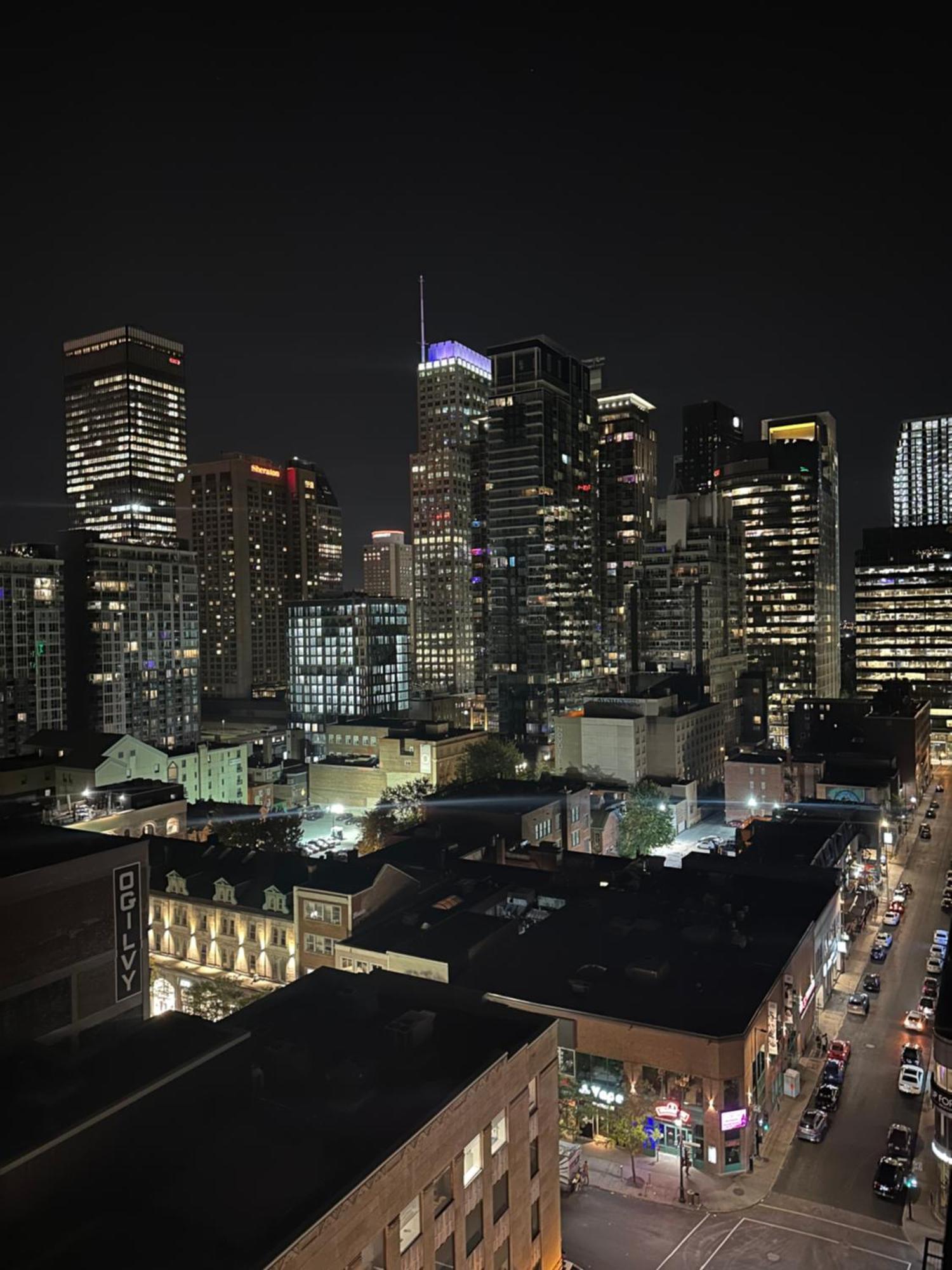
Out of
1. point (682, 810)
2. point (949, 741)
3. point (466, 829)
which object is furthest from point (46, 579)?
point (949, 741)

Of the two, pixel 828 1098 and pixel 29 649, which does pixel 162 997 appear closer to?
pixel 828 1098

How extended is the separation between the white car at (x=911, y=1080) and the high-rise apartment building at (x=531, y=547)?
4466 inches

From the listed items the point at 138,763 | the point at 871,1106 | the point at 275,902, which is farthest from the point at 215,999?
the point at 138,763

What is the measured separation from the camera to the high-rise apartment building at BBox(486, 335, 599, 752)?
15800cm

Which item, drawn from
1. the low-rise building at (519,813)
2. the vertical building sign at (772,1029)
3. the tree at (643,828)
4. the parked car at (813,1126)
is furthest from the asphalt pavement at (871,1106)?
the low-rise building at (519,813)

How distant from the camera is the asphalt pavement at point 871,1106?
109 ft

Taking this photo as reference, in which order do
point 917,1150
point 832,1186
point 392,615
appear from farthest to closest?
point 392,615 → point 917,1150 → point 832,1186

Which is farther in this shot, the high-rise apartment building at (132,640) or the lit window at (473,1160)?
the high-rise apartment building at (132,640)

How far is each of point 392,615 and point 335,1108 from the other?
137 m

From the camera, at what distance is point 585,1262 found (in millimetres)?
29703

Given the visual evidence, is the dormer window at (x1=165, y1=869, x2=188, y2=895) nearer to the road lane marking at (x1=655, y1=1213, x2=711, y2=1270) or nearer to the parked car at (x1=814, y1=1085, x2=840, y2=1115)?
the road lane marking at (x1=655, y1=1213, x2=711, y2=1270)

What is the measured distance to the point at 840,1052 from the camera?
143ft

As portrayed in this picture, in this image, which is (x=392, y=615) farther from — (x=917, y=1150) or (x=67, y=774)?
(x=917, y=1150)

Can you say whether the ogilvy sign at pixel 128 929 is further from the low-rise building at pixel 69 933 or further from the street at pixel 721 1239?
the street at pixel 721 1239
